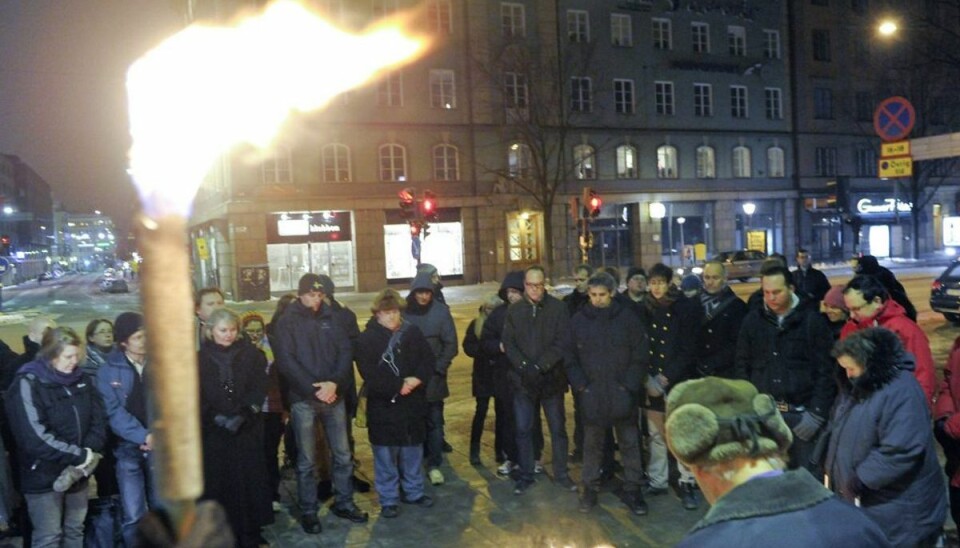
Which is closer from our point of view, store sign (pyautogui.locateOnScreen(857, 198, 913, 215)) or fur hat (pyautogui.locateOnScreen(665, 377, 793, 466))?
fur hat (pyautogui.locateOnScreen(665, 377, 793, 466))

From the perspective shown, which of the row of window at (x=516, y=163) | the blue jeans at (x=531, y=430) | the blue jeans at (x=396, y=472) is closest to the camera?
the blue jeans at (x=396, y=472)

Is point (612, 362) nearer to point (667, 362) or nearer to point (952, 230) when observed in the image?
point (667, 362)

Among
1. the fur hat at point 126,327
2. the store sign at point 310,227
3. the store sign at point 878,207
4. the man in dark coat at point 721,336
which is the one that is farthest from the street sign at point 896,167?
the store sign at point 878,207

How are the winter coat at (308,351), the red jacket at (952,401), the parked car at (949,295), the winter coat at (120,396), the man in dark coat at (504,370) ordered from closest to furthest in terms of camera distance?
the red jacket at (952,401)
the winter coat at (120,396)
the winter coat at (308,351)
the man in dark coat at (504,370)
the parked car at (949,295)

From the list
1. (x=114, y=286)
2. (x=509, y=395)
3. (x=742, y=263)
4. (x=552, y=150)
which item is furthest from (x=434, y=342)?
(x=114, y=286)

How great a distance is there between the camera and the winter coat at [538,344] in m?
7.15

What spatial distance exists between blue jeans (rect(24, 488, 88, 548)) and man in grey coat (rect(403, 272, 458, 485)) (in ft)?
11.1

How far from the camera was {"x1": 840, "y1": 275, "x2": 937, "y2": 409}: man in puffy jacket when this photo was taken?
4.95 metres

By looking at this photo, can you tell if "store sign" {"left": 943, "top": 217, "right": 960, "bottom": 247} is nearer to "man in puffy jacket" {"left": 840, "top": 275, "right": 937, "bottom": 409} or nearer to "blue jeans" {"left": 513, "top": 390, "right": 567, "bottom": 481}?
"blue jeans" {"left": 513, "top": 390, "right": 567, "bottom": 481}

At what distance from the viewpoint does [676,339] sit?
7.03m

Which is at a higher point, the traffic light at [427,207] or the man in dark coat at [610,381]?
the traffic light at [427,207]

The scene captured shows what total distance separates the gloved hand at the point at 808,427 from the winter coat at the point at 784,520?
3.73m

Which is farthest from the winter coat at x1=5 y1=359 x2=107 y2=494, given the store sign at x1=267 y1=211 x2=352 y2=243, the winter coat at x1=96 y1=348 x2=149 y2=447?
the store sign at x1=267 y1=211 x2=352 y2=243

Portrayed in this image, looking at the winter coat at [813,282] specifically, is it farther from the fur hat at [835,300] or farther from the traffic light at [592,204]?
the traffic light at [592,204]
